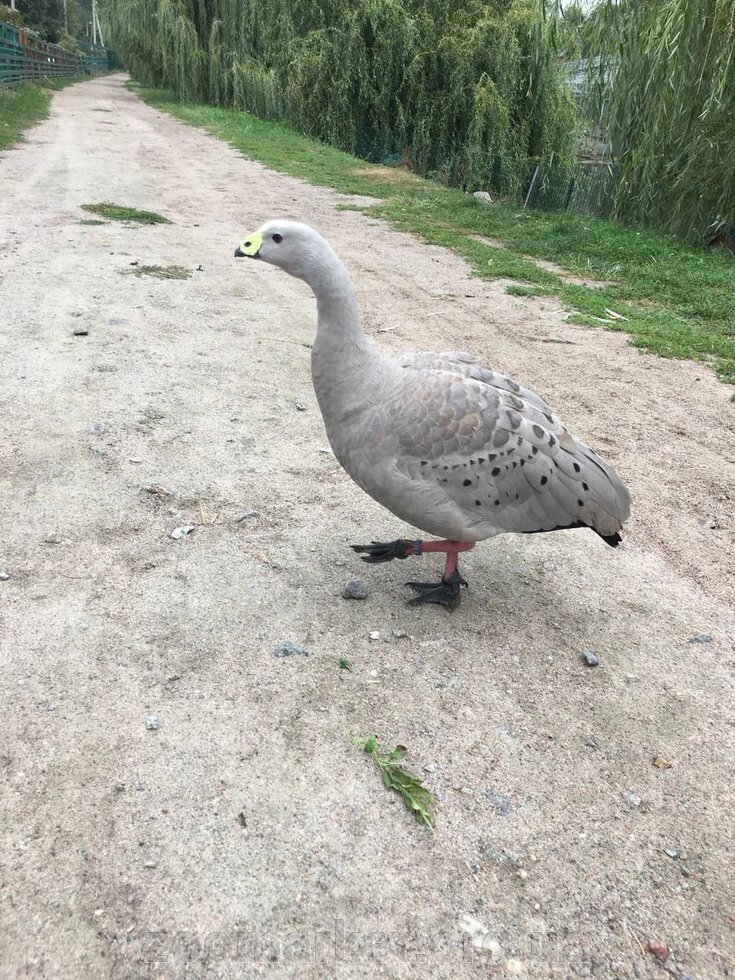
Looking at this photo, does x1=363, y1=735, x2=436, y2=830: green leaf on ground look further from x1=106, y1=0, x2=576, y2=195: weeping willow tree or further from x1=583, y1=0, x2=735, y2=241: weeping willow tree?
x1=106, y1=0, x2=576, y2=195: weeping willow tree

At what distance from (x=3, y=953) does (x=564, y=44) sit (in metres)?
18.1

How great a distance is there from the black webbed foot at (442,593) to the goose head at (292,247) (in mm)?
1550

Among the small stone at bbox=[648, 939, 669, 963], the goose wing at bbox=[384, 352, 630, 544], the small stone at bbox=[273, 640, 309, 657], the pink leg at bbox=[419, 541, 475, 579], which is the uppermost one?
the goose wing at bbox=[384, 352, 630, 544]

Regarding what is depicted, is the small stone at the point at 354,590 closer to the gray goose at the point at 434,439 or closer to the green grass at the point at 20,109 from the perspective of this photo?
the gray goose at the point at 434,439

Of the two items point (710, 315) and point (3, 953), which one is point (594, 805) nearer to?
point (3, 953)

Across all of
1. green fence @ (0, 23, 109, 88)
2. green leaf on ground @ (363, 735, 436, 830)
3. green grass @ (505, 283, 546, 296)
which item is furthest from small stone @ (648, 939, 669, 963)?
green fence @ (0, 23, 109, 88)

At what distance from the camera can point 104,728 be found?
277 centimetres

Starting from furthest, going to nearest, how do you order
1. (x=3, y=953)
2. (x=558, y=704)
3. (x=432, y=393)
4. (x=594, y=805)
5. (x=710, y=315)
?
(x=710, y=315), (x=432, y=393), (x=558, y=704), (x=594, y=805), (x=3, y=953)

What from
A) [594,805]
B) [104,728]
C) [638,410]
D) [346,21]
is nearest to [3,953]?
[104,728]

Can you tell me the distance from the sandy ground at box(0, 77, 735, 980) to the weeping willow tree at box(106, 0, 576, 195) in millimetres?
12593

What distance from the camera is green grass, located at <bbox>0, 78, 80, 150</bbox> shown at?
18520 mm

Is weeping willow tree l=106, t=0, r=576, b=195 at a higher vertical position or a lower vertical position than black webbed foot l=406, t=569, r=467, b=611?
higher

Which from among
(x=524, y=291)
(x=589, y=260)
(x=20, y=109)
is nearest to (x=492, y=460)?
(x=524, y=291)

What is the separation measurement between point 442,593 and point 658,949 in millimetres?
1696
